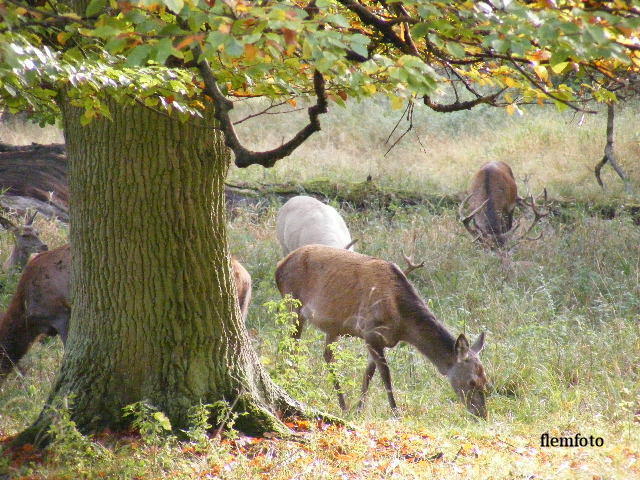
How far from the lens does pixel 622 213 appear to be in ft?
46.8

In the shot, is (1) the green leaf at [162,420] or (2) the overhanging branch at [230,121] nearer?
Result: (2) the overhanging branch at [230,121]

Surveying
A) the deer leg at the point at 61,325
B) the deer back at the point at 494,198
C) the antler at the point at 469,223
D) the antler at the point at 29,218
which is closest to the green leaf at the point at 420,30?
the deer leg at the point at 61,325

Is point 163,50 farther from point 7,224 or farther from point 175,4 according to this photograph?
point 7,224

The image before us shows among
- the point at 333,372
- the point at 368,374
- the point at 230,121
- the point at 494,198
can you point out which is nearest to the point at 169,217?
the point at 230,121

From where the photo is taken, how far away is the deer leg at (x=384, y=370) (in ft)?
24.1

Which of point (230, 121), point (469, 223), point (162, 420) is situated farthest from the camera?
point (469, 223)

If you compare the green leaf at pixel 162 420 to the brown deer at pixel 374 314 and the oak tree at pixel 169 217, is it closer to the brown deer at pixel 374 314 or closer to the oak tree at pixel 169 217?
the oak tree at pixel 169 217

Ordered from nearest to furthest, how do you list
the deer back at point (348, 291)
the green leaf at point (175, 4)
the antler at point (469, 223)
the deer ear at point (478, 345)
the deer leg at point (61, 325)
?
the green leaf at point (175, 4), the deer ear at point (478, 345), the deer back at point (348, 291), the deer leg at point (61, 325), the antler at point (469, 223)

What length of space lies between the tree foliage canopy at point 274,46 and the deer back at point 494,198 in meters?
7.88

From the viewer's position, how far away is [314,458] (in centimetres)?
501

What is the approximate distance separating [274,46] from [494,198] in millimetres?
11717

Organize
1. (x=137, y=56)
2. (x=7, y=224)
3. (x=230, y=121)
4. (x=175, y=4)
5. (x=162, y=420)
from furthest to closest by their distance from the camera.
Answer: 1. (x=7, y=224)
2. (x=162, y=420)
3. (x=230, y=121)
4. (x=137, y=56)
5. (x=175, y=4)

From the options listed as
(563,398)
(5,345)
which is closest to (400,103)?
(563,398)

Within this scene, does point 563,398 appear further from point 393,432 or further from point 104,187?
point 104,187
